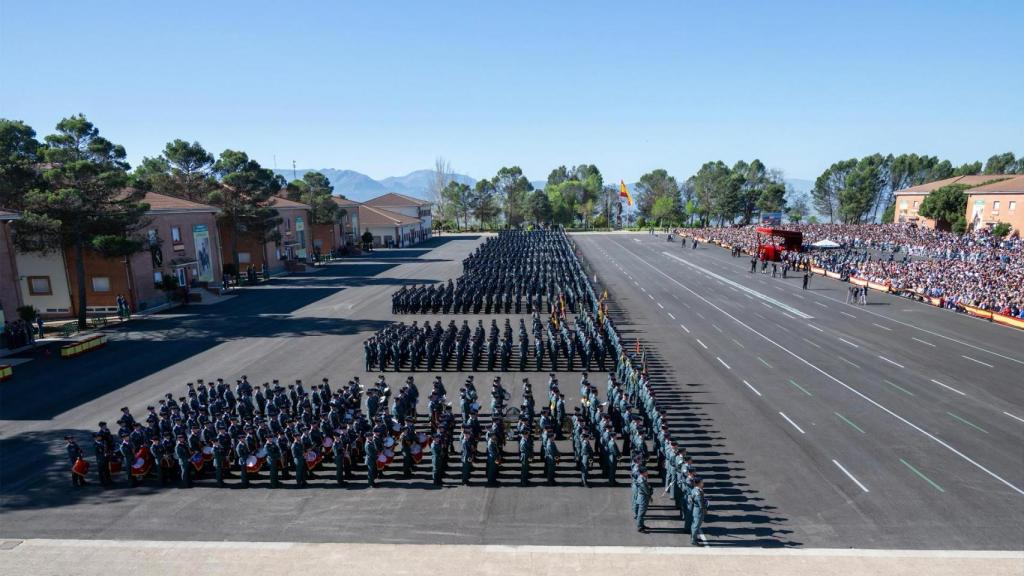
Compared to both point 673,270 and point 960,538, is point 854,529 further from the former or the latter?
point 673,270

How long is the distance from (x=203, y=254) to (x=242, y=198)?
22.5 feet

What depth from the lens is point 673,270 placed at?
160 ft

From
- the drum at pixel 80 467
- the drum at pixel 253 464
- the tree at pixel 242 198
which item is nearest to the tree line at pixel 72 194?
the tree at pixel 242 198

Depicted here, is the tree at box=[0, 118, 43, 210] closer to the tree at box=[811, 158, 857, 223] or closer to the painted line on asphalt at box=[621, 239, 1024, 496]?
the painted line on asphalt at box=[621, 239, 1024, 496]

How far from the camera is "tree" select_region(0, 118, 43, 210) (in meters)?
26.7

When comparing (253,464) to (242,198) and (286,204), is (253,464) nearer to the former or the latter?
(242,198)

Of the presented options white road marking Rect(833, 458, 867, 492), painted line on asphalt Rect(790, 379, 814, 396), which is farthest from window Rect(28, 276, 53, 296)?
white road marking Rect(833, 458, 867, 492)

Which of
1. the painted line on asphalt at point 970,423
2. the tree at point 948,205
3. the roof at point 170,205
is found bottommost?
the painted line on asphalt at point 970,423

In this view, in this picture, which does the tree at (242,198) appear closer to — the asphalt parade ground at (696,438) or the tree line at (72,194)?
the tree line at (72,194)

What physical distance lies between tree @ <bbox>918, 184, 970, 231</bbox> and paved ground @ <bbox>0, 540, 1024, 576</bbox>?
73.7 m

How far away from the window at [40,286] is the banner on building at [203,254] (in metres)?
8.86

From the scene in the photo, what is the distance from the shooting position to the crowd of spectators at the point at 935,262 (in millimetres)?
30234

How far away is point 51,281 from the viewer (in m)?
31.1

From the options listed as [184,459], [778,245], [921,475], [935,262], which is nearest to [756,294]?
[935,262]
